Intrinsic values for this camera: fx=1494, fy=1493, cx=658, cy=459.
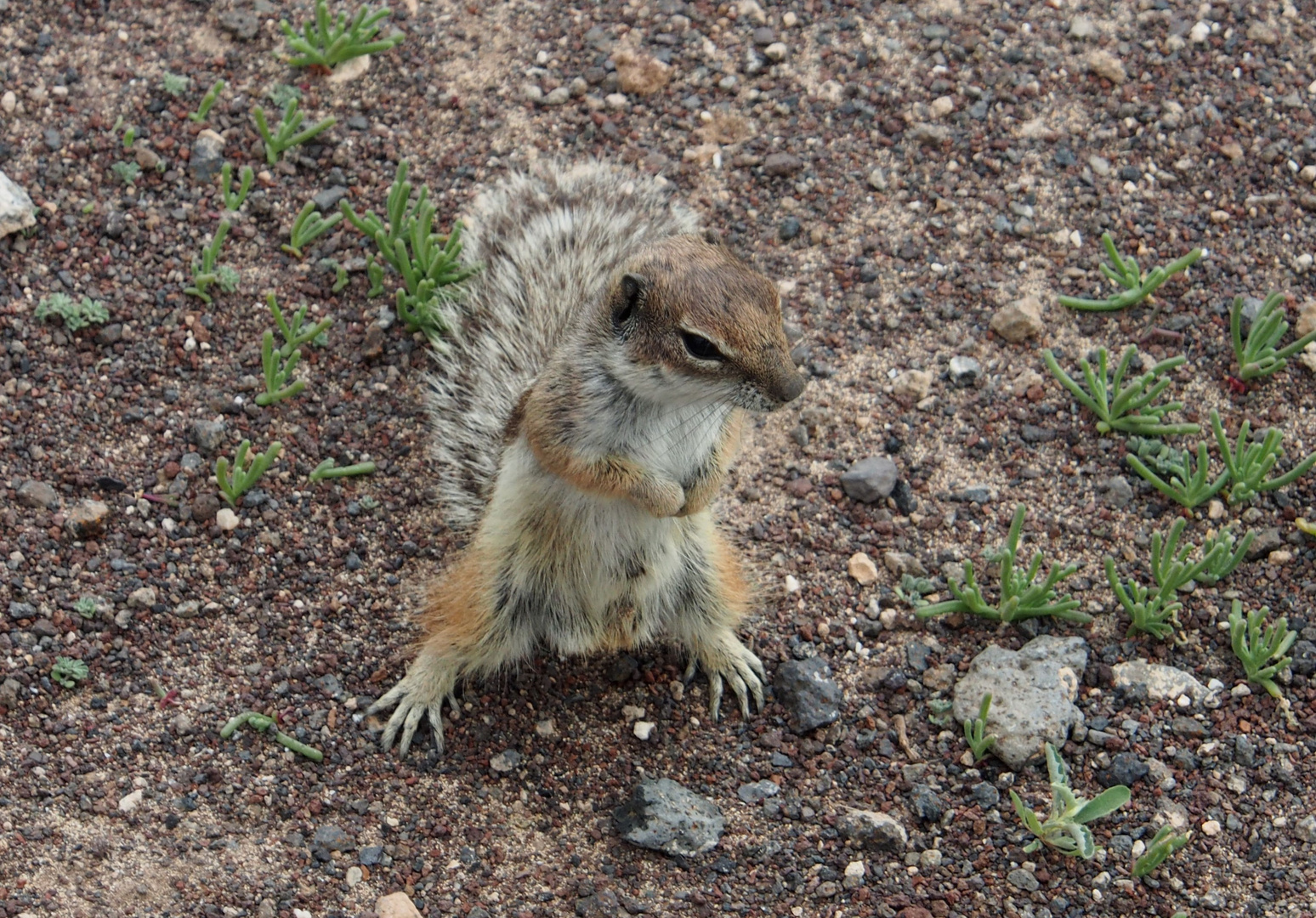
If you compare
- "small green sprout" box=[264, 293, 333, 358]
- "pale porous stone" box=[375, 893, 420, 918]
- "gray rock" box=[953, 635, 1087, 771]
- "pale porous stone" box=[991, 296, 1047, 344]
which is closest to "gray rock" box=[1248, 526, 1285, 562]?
"gray rock" box=[953, 635, 1087, 771]

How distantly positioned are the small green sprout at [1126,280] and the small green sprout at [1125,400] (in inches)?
9.2

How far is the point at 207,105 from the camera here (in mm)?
5004

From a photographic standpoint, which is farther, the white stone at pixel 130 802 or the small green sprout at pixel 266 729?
the small green sprout at pixel 266 729

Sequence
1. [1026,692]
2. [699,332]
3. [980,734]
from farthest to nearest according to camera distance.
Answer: [1026,692]
[980,734]
[699,332]

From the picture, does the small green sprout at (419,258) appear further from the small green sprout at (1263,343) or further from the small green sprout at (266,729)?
the small green sprout at (1263,343)

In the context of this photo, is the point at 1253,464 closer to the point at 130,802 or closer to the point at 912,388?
the point at 912,388

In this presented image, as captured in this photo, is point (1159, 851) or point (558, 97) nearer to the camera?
point (1159, 851)

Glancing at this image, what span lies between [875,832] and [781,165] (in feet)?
8.17

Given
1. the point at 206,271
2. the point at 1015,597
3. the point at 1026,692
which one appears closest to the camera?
the point at 1026,692

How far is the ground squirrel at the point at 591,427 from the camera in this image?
351cm

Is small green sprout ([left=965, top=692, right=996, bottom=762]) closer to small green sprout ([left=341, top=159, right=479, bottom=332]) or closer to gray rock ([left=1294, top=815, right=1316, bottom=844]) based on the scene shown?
gray rock ([left=1294, top=815, right=1316, bottom=844])

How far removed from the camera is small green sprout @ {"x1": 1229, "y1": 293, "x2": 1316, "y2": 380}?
464 centimetres

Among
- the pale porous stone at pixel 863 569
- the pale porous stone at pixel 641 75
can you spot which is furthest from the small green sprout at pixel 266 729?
the pale porous stone at pixel 641 75

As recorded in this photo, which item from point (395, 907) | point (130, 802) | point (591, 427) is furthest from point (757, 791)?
point (130, 802)
